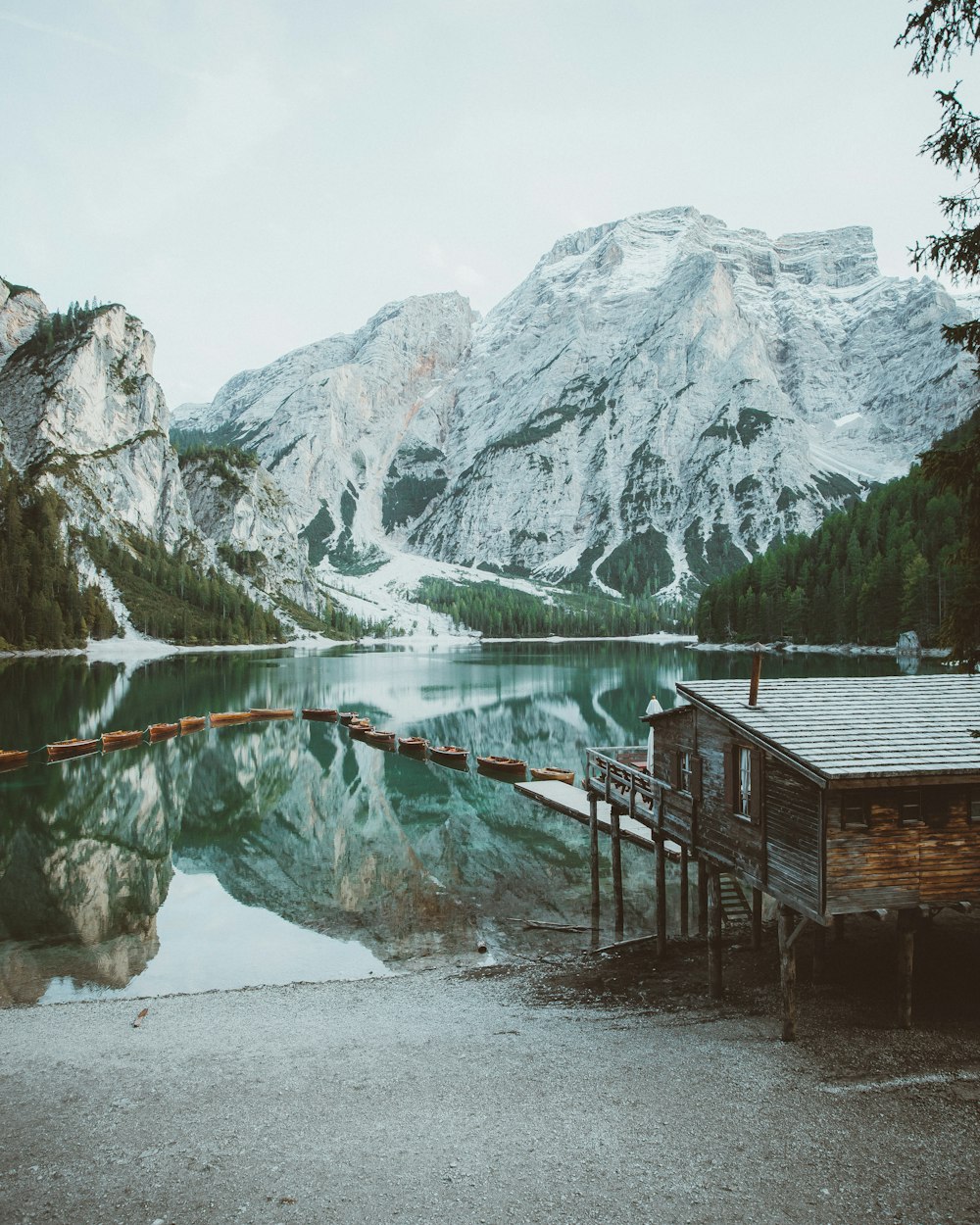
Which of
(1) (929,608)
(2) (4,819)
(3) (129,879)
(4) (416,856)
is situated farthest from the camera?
(1) (929,608)

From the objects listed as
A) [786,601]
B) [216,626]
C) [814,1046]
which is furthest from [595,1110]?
[216,626]

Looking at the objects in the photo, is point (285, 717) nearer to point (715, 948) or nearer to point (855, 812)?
point (715, 948)

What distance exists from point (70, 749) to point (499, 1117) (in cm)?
5494

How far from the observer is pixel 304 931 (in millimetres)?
27172

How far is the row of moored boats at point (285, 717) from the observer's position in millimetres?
53125

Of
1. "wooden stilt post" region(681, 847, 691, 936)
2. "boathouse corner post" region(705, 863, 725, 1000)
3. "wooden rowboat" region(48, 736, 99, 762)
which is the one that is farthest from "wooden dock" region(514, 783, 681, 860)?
"wooden rowboat" region(48, 736, 99, 762)

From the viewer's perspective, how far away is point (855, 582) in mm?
137500

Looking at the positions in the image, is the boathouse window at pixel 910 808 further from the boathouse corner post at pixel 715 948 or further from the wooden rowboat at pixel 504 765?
the wooden rowboat at pixel 504 765

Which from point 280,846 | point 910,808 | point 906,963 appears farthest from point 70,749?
point 910,808

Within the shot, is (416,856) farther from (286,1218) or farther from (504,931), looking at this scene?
(286,1218)

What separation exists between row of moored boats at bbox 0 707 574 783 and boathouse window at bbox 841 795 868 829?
3464 centimetres

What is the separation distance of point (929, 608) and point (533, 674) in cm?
6006

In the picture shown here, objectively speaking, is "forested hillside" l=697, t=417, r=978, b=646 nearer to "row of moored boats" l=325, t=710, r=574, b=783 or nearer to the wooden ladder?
"row of moored boats" l=325, t=710, r=574, b=783

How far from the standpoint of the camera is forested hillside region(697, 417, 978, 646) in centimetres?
11906
